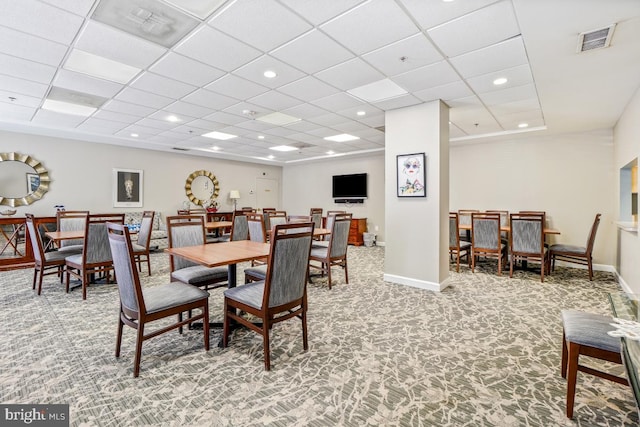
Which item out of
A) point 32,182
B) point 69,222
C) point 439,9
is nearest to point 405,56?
point 439,9

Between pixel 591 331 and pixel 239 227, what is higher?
pixel 239 227

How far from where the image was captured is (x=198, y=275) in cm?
285

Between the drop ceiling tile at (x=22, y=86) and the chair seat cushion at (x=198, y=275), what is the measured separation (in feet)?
9.93

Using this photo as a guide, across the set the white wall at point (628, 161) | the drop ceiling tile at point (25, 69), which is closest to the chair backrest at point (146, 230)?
the drop ceiling tile at point (25, 69)

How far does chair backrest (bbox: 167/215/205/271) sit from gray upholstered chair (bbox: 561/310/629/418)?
10.6ft

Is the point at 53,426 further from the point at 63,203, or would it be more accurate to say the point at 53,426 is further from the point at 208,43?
the point at 63,203

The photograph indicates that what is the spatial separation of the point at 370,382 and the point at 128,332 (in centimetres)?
227

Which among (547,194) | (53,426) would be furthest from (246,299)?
(547,194)

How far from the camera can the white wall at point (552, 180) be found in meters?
5.24

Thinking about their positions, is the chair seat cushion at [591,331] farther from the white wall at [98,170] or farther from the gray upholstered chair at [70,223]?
the white wall at [98,170]

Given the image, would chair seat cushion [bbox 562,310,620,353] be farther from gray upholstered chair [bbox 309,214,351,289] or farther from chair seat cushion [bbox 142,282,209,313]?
gray upholstered chair [bbox 309,214,351,289]

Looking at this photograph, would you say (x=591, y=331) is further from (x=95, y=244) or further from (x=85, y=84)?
(x=85, y=84)

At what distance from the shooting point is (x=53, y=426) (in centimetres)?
165

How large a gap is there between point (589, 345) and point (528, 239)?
354 cm
